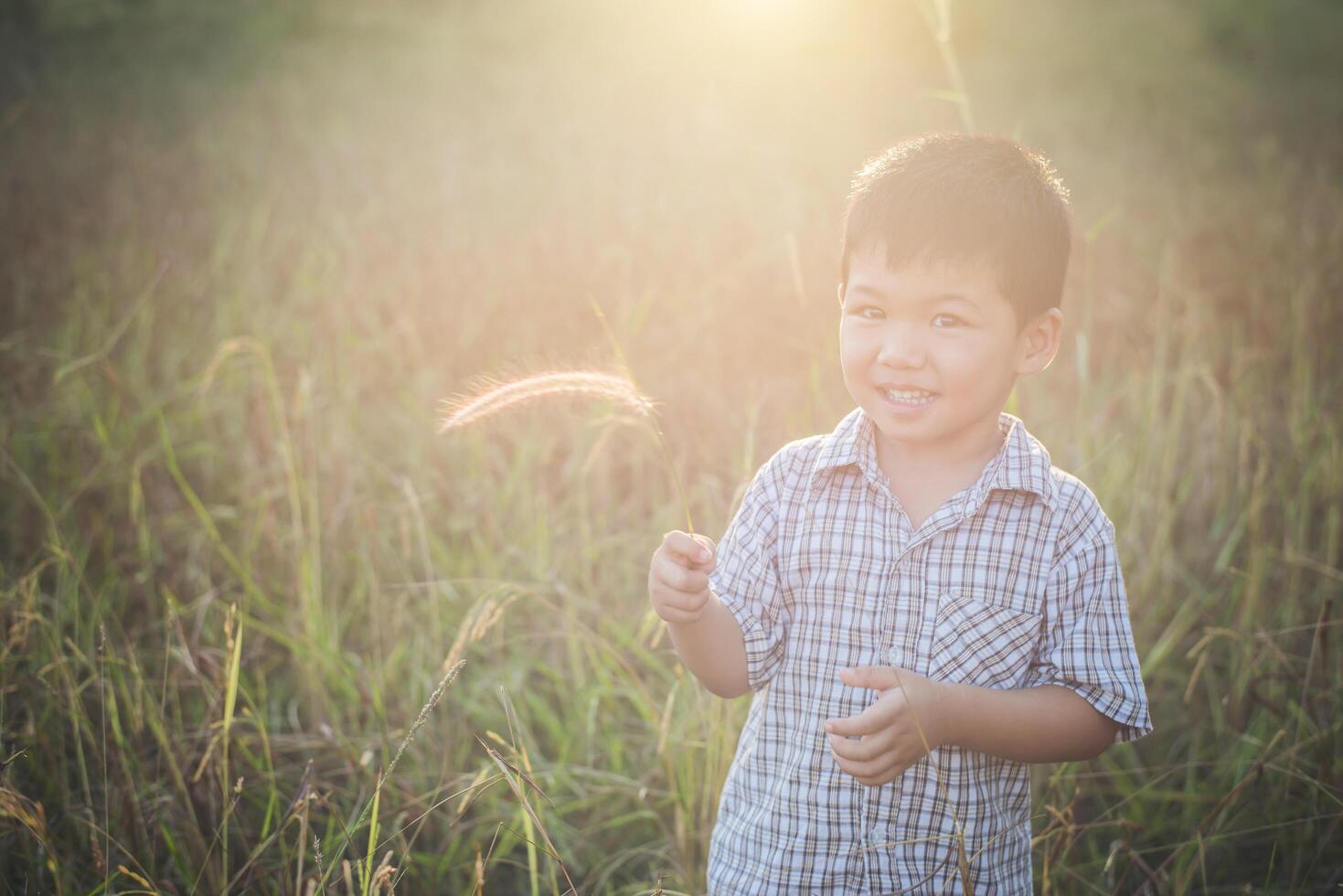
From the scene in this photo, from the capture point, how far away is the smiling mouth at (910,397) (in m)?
1.28

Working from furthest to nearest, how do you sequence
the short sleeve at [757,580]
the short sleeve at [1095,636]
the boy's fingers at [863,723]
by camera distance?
1. the short sleeve at [757,580]
2. the short sleeve at [1095,636]
3. the boy's fingers at [863,723]

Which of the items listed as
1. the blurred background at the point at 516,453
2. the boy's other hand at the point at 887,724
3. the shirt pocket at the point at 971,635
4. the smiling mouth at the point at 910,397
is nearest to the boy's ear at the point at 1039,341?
the smiling mouth at the point at 910,397

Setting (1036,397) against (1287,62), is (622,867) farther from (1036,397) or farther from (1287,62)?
(1287,62)

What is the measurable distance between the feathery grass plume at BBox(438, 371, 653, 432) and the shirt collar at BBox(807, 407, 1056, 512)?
0.85 feet

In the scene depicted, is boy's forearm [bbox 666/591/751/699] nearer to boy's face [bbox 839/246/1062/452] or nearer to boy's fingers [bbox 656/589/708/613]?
boy's fingers [bbox 656/589/708/613]

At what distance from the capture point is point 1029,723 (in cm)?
126

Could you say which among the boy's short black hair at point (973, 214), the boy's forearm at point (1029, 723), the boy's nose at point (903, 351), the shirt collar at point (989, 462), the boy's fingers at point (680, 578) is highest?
the boy's short black hair at point (973, 214)

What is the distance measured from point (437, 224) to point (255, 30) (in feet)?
19.4

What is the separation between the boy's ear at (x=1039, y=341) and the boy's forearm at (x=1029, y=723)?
15.7 inches

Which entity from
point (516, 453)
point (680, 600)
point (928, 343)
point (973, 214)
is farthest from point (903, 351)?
point (516, 453)

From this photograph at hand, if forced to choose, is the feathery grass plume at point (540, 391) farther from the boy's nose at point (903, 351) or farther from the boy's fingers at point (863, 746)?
the boy's fingers at point (863, 746)

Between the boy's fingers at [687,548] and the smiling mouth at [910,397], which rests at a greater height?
the smiling mouth at [910,397]

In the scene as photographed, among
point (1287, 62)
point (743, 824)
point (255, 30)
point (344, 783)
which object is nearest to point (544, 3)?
point (255, 30)

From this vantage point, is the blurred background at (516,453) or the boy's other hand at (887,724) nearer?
the boy's other hand at (887,724)
